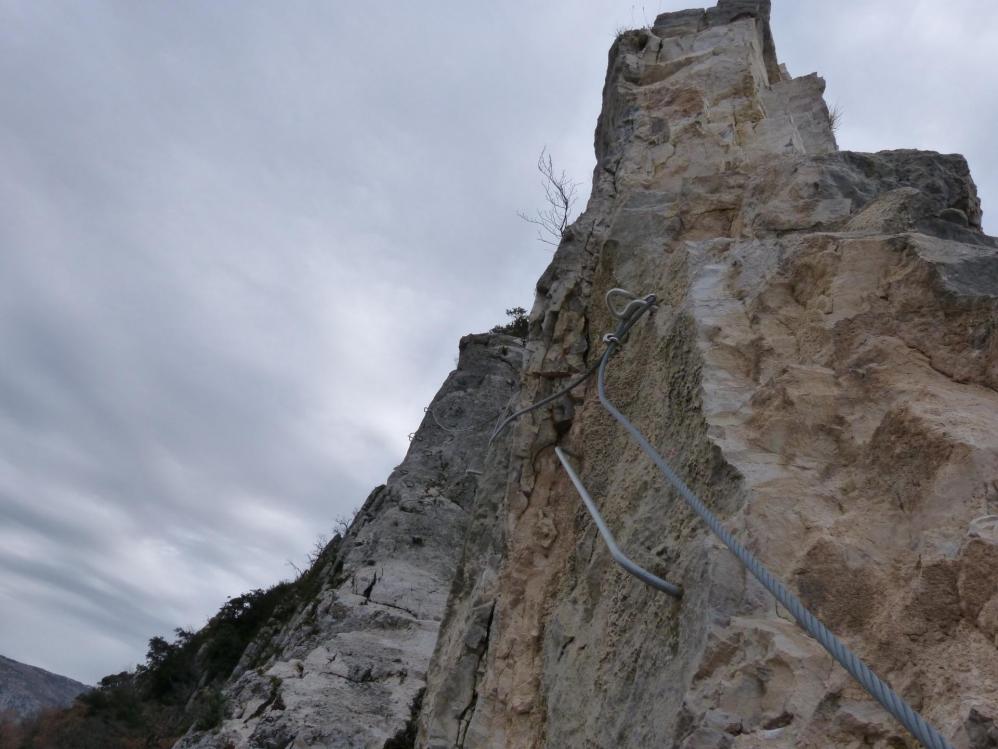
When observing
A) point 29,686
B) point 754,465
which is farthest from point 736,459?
point 29,686

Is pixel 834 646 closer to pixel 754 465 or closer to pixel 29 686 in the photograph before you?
pixel 754 465

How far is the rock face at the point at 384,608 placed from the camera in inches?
239

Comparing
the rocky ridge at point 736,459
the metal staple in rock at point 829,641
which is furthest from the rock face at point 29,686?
the metal staple in rock at point 829,641

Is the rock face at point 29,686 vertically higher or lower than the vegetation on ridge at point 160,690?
lower

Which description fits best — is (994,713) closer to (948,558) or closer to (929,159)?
(948,558)

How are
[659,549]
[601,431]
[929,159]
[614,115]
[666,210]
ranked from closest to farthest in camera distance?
[659,549]
[929,159]
[601,431]
[666,210]
[614,115]

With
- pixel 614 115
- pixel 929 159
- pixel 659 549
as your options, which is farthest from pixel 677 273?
pixel 614 115

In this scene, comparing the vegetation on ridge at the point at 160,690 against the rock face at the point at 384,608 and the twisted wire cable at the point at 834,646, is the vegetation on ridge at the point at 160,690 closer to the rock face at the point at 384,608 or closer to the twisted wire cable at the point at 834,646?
the rock face at the point at 384,608

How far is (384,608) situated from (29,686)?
45782 millimetres

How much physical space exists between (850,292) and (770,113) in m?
3.04

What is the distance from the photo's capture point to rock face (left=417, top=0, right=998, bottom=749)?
192 centimetres

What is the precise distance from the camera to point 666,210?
4441mm

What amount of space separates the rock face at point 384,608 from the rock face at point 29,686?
36142mm

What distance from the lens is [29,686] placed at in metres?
42.7
